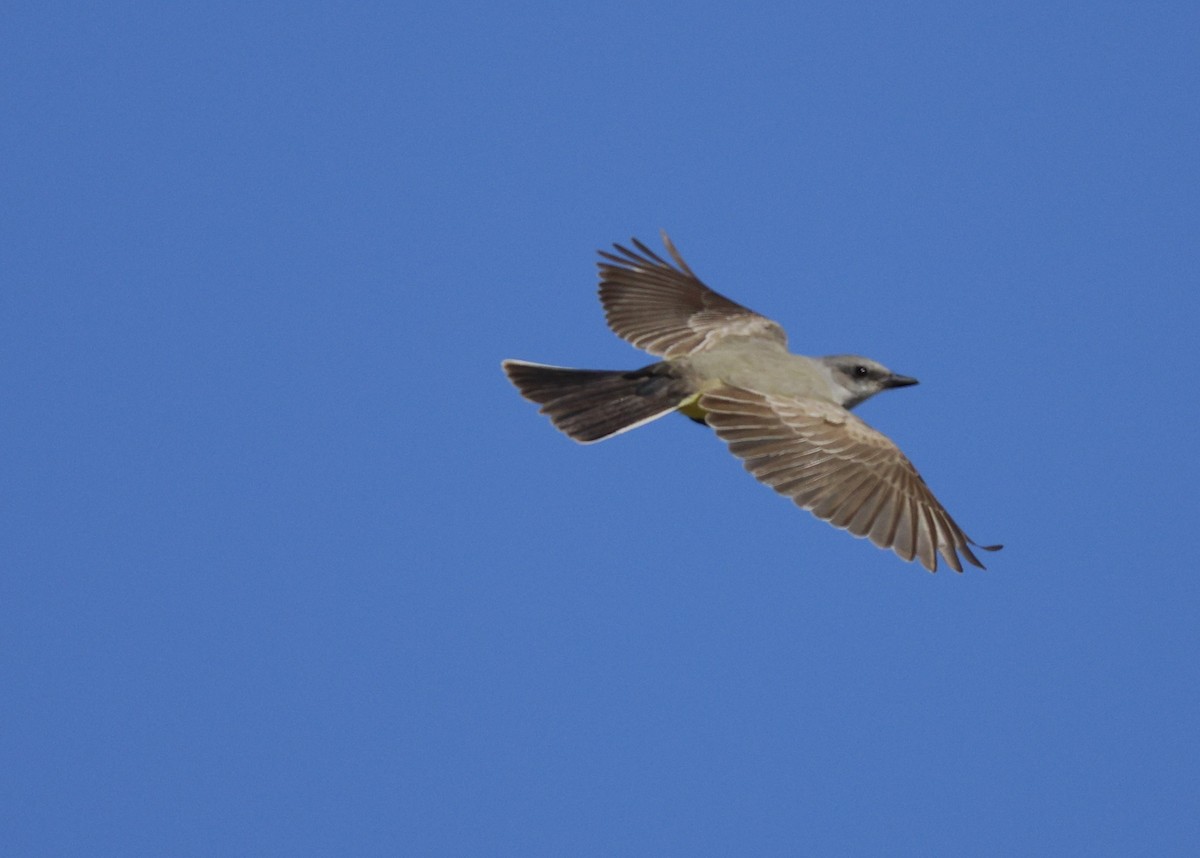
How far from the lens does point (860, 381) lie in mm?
11500

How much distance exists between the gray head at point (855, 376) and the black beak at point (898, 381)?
24 mm

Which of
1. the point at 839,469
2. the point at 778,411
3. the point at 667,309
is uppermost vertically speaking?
the point at 667,309

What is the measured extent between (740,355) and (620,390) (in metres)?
1.01

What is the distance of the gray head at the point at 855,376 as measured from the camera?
11469 mm

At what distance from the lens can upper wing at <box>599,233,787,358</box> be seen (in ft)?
40.9

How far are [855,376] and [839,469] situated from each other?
1590mm

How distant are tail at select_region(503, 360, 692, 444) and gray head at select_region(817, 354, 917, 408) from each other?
4.39 ft

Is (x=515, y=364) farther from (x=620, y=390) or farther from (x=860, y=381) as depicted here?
(x=860, y=381)

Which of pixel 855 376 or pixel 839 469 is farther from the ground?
pixel 855 376

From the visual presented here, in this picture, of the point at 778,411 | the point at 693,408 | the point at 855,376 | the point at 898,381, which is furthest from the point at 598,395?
the point at 898,381

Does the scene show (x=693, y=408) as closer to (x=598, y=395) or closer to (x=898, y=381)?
(x=598, y=395)

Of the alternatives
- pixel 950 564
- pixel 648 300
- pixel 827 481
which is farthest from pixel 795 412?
pixel 648 300

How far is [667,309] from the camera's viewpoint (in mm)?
12977

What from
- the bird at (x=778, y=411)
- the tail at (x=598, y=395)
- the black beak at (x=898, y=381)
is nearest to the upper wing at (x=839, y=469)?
the bird at (x=778, y=411)
